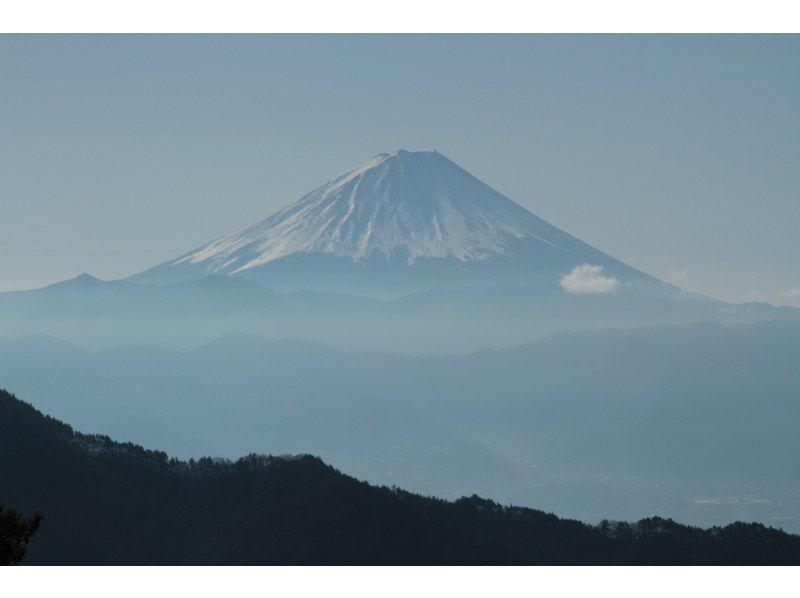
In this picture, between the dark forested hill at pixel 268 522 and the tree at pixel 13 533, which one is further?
the dark forested hill at pixel 268 522

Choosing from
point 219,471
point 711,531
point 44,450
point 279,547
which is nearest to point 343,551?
point 279,547

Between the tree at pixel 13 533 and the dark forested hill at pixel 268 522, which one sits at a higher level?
the dark forested hill at pixel 268 522

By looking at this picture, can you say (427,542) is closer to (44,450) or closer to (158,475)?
(158,475)

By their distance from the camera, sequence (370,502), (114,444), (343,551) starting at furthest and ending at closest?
(114,444), (370,502), (343,551)

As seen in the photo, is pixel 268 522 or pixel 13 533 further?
pixel 268 522

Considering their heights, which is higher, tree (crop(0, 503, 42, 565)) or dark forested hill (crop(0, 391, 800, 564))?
dark forested hill (crop(0, 391, 800, 564))

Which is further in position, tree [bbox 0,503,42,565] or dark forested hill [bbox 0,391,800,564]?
dark forested hill [bbox 0,391,800,564]

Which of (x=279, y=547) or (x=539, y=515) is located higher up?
(x=539, y=515)

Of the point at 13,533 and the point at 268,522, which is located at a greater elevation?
the point at 268,522
